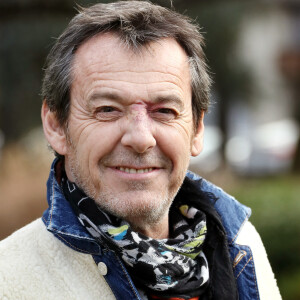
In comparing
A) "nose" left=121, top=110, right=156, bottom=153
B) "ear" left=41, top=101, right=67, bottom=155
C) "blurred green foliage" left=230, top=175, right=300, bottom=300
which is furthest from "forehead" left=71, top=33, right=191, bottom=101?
"blurred green foliage" left=230, top=175, right=300, bottom=300

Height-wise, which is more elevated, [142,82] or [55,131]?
[142,82]

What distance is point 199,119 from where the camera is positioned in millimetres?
2717

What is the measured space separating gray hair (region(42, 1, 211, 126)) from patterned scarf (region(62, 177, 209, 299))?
42 centimetres

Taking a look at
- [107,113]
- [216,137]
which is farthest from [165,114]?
[216,137]

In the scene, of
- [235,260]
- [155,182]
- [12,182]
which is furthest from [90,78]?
[12,182]

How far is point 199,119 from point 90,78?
621mm

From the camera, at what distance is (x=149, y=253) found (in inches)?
90.6

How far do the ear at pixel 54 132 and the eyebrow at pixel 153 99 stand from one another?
0.25 metres

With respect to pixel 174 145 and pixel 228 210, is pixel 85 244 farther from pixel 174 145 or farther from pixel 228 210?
pixel 228 210

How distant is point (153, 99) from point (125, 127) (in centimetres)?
17

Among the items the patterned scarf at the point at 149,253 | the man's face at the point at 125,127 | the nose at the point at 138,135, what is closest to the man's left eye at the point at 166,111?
the man's face at the point at 125,127

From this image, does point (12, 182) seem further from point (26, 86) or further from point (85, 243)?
point (85, 243)

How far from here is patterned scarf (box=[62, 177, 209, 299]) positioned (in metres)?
2.27

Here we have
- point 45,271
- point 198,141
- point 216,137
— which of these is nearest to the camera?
point 45,271
